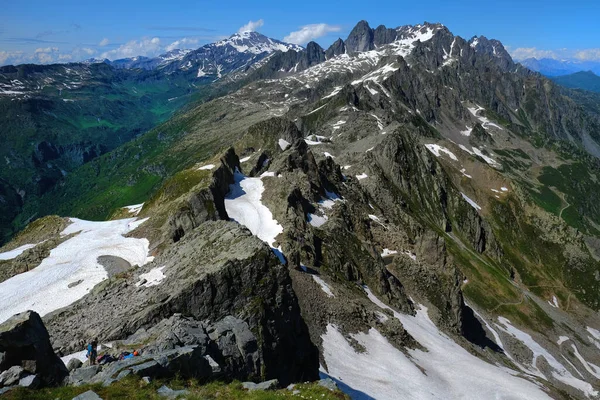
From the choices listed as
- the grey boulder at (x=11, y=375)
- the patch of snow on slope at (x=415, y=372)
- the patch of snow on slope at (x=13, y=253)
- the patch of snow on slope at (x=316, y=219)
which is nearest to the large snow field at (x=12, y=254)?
the patch of snow on slope at (x=13, y=253)

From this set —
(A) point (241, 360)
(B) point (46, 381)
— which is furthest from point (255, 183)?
(B) point (46, 381)

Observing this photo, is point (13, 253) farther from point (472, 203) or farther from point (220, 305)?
point (472, 203)

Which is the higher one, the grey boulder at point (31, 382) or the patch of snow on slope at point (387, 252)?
the grey boulder at point (31, 382)

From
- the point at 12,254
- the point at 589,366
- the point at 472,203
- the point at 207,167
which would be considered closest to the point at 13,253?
the point at 12,254

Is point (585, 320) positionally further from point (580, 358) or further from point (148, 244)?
point (148, 244)

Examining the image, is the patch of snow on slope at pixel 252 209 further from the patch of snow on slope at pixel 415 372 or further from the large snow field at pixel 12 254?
the large snow field at pixel 12 254

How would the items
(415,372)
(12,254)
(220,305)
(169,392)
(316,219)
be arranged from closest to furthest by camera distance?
(169,392) → (220,305) → (415,372) → (12,254) → (316,219)
